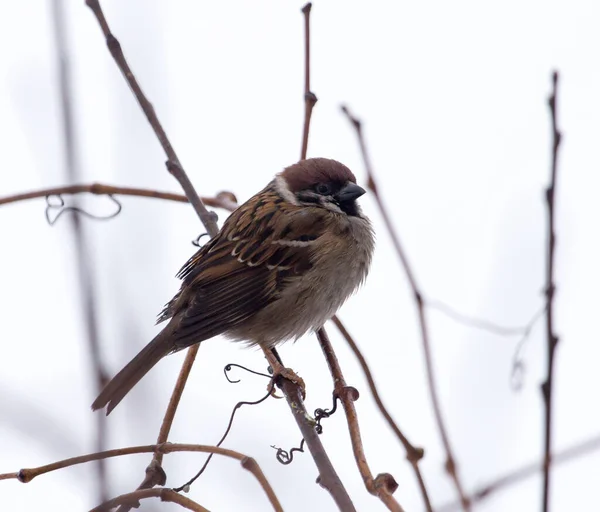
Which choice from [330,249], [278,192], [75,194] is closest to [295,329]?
[330,249]

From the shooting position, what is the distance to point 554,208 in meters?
1.28

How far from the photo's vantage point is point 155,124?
280 cm

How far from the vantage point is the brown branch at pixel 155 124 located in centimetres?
239

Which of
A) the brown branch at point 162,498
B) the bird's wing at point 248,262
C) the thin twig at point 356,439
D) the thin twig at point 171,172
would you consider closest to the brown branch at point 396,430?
the thin twig at point 356,439

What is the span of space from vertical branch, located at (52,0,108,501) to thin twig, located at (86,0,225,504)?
0.68 meters

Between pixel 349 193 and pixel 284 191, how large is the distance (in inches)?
13.6

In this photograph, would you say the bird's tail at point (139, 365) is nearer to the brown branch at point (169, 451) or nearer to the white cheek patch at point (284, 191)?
the brown branch at point (169, 451)

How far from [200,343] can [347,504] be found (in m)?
1.62

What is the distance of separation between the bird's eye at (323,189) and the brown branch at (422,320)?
1.76 m

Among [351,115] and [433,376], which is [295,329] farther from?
[433,376]

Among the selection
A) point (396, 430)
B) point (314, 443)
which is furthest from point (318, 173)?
point (396, 430)

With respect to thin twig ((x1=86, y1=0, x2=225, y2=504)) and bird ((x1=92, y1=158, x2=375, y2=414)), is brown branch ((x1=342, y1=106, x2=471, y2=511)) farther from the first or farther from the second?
bird ((x1=92, y1=158, x2=375, y2=414))

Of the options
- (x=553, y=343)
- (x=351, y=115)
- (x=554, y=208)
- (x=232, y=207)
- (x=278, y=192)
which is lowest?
(x=553, y=343)

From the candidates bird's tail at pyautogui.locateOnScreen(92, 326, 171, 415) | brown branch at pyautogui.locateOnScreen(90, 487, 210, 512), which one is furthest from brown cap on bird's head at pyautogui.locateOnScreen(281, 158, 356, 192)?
brown branch at pyautogui.locateOnScreen(90, 487, 210, 512)
